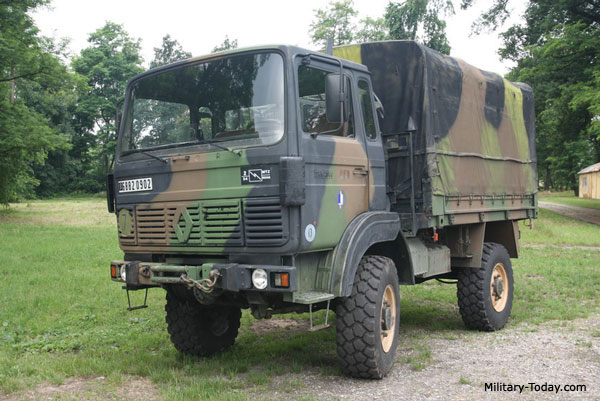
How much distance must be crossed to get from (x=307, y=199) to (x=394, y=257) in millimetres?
1896

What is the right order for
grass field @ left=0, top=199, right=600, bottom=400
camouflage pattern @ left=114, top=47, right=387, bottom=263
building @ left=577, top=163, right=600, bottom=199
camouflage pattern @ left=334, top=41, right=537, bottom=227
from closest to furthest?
camouflage pattern @ left=114, top=47, right=387, bottom=263, grass field @ left=0, top=199, right=600, bottom=400, camouflage pattern @ left=334, top=41, right=537, bottom=227, building @ left=577, top=163, right=600, bottom=199

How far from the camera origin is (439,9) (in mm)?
27469

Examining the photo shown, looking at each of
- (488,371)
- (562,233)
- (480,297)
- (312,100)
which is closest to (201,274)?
(312,100)

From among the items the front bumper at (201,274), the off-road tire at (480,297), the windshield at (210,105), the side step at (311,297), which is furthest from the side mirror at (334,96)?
the off-road tire at (480,297)

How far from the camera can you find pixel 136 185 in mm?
5797

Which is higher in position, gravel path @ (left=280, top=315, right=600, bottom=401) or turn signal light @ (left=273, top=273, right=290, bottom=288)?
turn signal light @ (left=273, top=273, right=290, bottom=288)

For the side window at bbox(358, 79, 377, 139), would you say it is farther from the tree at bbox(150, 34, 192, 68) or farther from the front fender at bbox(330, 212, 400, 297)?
the tree at bbox(150, 34, 192, 68)

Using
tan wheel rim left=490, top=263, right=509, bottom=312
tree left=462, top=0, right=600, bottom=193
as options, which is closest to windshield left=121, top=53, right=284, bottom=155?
tan wheel rim left=490, top=263, right=509, bottom=312

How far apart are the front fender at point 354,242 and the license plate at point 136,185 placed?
1836mm

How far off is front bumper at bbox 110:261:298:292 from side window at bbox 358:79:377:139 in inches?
73.3

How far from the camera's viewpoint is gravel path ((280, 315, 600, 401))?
5246 mm

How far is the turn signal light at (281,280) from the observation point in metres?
4.92

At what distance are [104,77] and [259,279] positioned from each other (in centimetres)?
5945

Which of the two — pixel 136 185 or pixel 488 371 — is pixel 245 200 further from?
pixel 488 371
